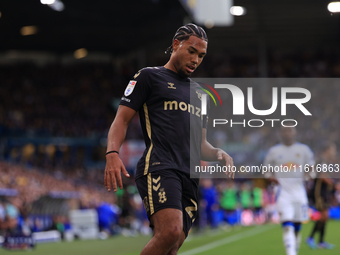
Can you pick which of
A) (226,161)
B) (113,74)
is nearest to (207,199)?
(226,161)

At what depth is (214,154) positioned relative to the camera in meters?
4.11

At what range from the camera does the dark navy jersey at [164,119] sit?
3725 millimetres

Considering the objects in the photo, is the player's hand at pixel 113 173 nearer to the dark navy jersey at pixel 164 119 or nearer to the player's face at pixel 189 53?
the dark navy jersey at pixel 164 119

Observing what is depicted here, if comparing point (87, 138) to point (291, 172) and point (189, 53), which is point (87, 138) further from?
point (189, 53)

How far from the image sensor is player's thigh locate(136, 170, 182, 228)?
11.6 ft

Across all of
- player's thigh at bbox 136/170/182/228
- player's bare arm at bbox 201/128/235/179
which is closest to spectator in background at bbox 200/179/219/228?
player's bare arm at bbox 201/128/235/179

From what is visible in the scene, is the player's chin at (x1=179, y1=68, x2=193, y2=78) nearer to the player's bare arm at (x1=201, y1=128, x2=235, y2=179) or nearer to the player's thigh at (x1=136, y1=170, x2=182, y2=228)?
the player's bare arm at (x1=201, y1=128, x2=235, y2=179)

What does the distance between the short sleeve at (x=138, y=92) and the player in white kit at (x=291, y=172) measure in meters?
4.45

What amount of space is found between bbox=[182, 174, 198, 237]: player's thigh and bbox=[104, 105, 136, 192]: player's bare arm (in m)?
0.53

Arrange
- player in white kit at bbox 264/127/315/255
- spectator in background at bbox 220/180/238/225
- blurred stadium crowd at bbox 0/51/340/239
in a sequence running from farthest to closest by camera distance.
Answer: spectator in background at bbox 220/180/238/225, blurred stadium crowd at bbox 0/51/340/239, player in white kit at bbox 264/127/315/255

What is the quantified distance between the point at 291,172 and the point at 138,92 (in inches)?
196

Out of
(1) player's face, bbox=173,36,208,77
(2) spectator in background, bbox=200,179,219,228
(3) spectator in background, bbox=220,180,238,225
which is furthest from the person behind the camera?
(3) spectator in background, bbox=220,180,238,225

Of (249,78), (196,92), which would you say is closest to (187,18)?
(249,78)

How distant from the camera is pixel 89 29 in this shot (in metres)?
33.0
